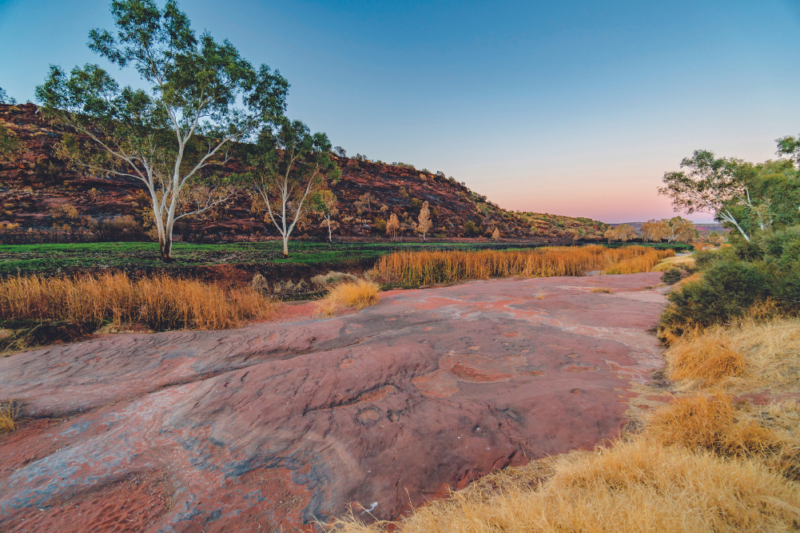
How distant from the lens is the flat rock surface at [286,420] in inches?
69.9

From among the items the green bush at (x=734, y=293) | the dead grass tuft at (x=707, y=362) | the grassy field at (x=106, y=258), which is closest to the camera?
the dead grass tuft at (x=707, y=362)

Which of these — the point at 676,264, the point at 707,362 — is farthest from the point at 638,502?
the point at 676,264

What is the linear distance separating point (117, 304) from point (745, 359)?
429 inches

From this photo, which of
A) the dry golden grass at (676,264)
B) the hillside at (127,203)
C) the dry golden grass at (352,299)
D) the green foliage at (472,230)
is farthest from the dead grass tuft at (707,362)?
the green foliage at (472,230)

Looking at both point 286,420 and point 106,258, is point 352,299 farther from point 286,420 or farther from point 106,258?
point 106,258

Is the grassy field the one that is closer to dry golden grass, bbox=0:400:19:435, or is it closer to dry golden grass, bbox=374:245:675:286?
dry golden grass, bbox=374:245:675:286

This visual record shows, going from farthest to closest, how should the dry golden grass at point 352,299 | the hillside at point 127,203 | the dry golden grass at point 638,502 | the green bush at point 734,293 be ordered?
the hillside at point 127,203
the dry golden grass at point 352,299
the green bush at point 734,293
the dry golden grass at point 638,502

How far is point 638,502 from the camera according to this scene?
1293 millimetres

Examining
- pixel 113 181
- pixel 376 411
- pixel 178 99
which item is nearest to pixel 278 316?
pixel 376 411

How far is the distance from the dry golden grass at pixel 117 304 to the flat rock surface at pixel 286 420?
238 centimetres

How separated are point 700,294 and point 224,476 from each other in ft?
20.8

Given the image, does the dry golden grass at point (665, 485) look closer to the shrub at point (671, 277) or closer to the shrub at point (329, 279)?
the shrub at point (671, 277)

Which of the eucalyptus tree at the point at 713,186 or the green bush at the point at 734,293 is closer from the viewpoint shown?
the green bush at the point at 734,293

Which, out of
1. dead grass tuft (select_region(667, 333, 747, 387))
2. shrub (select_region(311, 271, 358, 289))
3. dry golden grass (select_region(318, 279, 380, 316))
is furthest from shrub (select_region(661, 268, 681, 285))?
shrub (select_region(311, 271, 358, 289))
